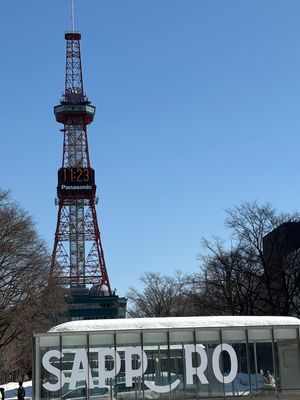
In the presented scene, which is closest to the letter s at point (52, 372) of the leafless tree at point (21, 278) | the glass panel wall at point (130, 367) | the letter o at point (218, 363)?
the glass panel wall at point (130, 367)

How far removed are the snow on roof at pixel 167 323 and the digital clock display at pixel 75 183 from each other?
11277 cm

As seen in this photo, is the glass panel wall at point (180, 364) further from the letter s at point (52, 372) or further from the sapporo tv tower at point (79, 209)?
the sapporo tv tower at point (79, 209)

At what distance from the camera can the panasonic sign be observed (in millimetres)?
23253

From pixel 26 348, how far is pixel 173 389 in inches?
1779

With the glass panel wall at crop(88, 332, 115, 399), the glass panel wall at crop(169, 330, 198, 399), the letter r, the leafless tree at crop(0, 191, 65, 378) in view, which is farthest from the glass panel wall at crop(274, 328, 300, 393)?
the leafless tree at crop(0, 191, 65, 378)

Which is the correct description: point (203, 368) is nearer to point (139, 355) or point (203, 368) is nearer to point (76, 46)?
point (139, 355)

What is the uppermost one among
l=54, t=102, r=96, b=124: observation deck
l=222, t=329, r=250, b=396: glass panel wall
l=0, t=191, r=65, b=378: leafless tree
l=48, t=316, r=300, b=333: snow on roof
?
l=54, t=102, r=96, b=124: observation deck

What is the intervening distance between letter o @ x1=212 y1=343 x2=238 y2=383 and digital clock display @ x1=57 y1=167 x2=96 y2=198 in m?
114

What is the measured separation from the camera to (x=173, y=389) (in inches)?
936

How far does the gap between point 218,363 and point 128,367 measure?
3.22 metres

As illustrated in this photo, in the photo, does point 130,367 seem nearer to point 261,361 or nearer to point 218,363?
point 218,363

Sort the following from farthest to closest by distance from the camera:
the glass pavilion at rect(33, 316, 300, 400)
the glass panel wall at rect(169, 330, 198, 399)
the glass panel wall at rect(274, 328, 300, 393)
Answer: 1. the glass panel wall at rect(274, 328, 300, 393)
2. the glass panel wall at rect(169, 330, 198, 399)
3. the glass pavilion at rect(33, 316, 300, 400)

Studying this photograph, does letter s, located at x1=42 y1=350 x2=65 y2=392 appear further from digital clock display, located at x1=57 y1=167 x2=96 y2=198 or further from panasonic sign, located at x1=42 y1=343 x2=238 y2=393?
digital clock display, located at x1=57 y1=167 x2=96 y2=198

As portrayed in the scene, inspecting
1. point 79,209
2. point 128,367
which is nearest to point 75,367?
point 128,367
